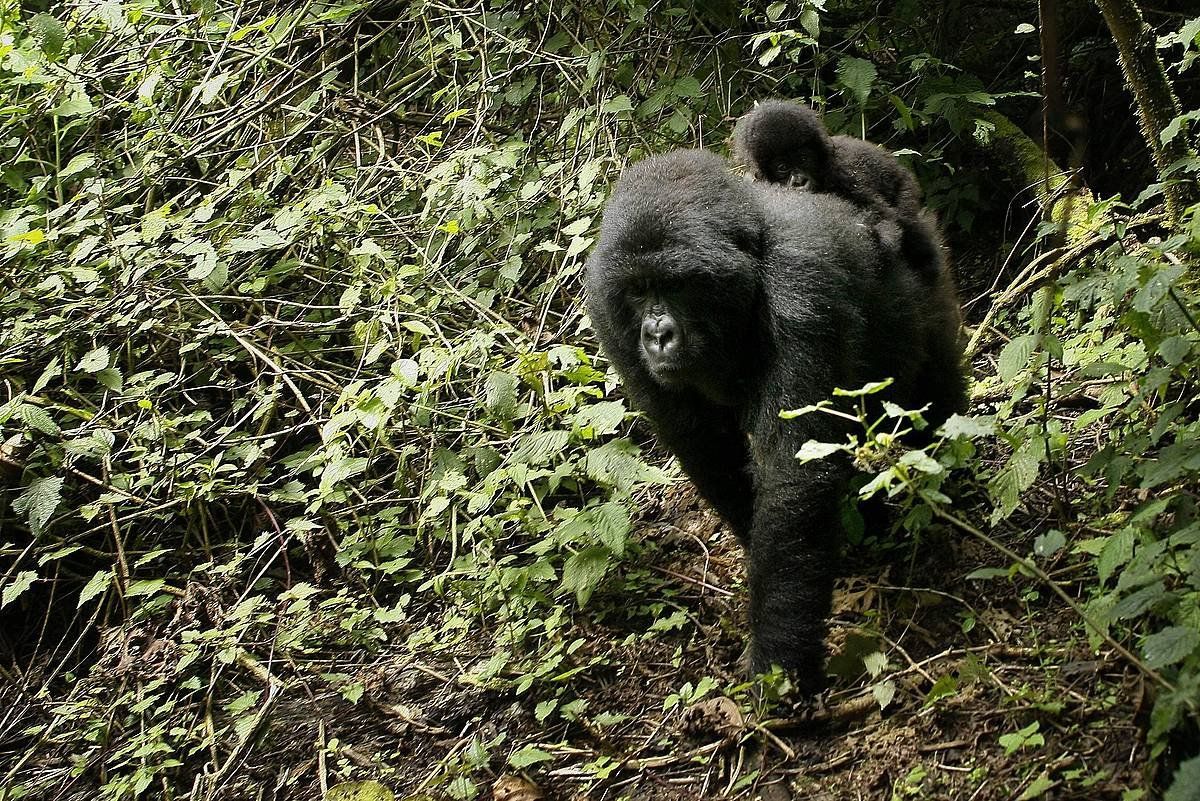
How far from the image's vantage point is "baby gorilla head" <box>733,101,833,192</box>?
5.07 metres

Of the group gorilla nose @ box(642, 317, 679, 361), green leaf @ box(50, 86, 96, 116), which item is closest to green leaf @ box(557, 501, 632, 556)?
gorilla nose @ box(642, 317, 679, 361)

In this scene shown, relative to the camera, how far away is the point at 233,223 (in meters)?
6.00

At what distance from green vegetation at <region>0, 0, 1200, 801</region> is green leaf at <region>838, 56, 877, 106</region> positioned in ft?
0.06

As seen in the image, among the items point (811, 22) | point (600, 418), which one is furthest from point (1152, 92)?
point (600, 418)

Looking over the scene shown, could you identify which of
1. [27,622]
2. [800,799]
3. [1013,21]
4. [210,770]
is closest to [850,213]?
[800,799]

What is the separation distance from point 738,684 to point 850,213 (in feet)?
6.77

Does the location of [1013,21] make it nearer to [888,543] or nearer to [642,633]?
[888,543]

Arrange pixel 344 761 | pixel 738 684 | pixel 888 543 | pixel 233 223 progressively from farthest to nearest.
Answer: pixel 233 223 < pixel 888 543 < pixel 344 761 < pixel 738 684

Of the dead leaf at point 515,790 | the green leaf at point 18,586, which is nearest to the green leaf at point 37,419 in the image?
the green leaf at point 18,586

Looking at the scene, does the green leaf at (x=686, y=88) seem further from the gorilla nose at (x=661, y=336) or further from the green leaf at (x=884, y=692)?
the green leaf at (x=884, y=692)

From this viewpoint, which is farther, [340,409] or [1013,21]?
[1013,21]

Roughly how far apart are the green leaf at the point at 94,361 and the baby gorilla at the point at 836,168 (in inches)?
136

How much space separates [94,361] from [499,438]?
2.16 meters

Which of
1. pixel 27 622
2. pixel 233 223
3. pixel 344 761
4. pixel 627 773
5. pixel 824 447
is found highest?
pixel 824 447
